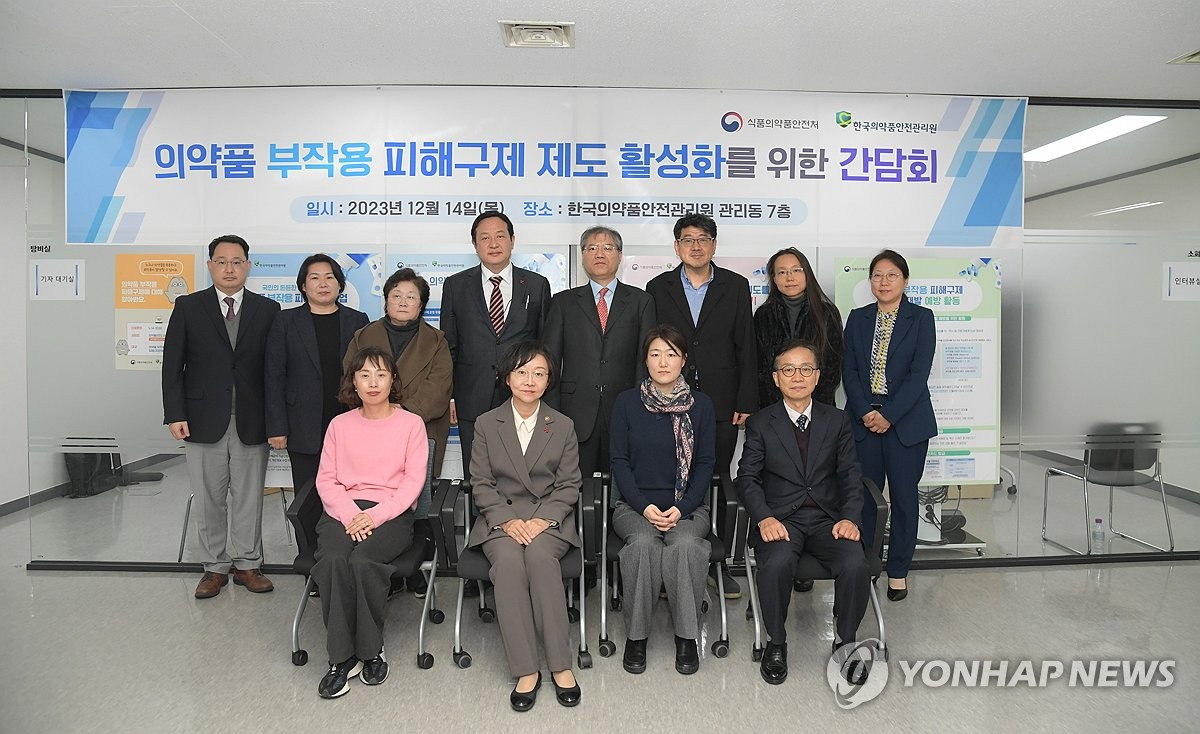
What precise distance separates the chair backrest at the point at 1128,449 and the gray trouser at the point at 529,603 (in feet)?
12.1

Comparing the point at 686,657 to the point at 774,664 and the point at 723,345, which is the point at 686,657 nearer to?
the point at 774,664

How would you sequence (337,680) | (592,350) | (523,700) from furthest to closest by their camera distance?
(592,350) → (337,680) → (523,700)

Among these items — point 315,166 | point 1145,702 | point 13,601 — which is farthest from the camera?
point 315,166

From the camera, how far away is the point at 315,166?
4227 mm

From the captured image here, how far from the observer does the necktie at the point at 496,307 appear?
12.2ft

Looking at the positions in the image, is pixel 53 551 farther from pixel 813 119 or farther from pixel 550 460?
pixel 813 119

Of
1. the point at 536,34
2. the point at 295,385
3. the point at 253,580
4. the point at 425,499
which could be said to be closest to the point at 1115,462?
the point at 425,499

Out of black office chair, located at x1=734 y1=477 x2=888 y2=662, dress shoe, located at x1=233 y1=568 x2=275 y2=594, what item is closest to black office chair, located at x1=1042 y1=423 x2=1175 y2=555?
black office chair, located at x1=734 y1=477 x2=888 y2=662

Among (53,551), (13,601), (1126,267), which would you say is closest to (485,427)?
(13,601)

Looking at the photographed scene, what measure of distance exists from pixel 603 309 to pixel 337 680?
210cm

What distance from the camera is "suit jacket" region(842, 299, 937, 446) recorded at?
3.82m

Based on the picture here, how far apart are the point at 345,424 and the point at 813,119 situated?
10.6 feet

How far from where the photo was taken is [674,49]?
369 centimetres

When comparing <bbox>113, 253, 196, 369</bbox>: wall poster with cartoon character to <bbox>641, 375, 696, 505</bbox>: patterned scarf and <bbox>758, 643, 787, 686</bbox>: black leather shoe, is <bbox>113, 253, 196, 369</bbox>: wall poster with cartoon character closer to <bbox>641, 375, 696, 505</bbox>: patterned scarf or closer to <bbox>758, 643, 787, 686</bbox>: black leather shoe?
<bbox>641, 375, 696, 505</bbox>: patterned scarf
